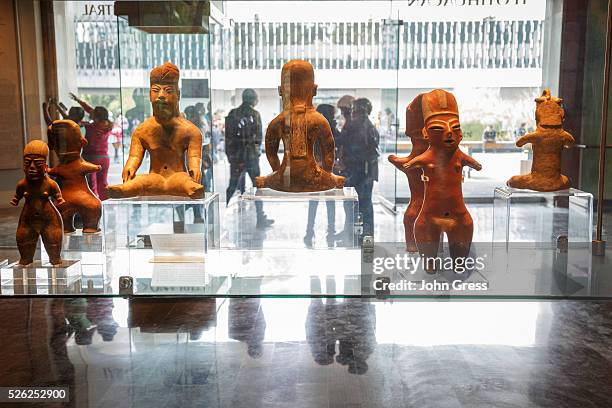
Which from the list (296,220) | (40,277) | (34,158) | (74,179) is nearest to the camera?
(40,277)

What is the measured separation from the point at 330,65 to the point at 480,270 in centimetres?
89

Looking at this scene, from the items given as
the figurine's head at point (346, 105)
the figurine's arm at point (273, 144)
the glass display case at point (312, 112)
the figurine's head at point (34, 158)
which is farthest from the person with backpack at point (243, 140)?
the figurine's head at point (34, 158)

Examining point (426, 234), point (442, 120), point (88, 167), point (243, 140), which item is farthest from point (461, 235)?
point (88, 167)

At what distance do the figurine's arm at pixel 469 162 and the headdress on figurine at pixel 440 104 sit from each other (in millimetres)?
139

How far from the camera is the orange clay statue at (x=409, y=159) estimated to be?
2188mm

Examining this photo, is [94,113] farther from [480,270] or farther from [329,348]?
[480,270]

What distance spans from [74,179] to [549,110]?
1.56 metres

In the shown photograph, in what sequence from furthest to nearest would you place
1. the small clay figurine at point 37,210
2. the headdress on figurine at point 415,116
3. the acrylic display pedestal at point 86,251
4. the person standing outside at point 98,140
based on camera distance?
the person standing outside at point 98,140 → the headdress on figurine at point 415,116 → the small clay figurine at point 37,210 → the acrylic display pedestal at point 86,251

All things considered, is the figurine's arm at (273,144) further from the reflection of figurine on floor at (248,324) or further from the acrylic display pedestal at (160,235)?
the reflection of figurine on floor at (248,324)

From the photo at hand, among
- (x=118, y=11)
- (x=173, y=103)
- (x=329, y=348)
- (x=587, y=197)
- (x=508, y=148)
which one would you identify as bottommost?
(x=329, y=348)

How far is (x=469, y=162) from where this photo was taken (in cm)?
205

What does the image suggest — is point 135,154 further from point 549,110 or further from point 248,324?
point 549,110

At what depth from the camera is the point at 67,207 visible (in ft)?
7.41

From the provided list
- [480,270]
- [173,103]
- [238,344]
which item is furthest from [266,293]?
[173,103]
